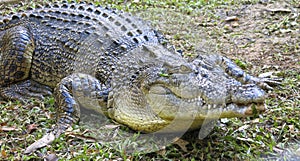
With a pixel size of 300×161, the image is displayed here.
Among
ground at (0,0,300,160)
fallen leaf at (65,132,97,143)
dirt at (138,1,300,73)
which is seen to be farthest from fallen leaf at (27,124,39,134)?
dirt at (138,1,300,73)

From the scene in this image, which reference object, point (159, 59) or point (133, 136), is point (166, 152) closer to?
point (133, 136)

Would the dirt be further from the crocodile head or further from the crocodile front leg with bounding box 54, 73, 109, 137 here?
the crocodile front leg with bounding box 54, 73, 109, 137

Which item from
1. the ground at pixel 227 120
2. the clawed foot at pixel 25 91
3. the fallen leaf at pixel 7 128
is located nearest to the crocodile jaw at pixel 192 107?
the ground at pixel 227 120

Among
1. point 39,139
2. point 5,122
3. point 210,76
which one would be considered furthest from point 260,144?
point 5,122

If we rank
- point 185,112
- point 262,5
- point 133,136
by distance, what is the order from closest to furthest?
point 185,112 → point 133,136 → point 262,5

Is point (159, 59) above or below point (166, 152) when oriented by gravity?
above

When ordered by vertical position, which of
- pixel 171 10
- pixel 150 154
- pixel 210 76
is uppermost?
pixel 171 10

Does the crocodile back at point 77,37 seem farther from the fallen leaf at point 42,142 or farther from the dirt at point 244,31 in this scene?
the dirt at point 244,31

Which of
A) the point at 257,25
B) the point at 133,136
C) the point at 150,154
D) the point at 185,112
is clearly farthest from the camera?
the point at 257,25
